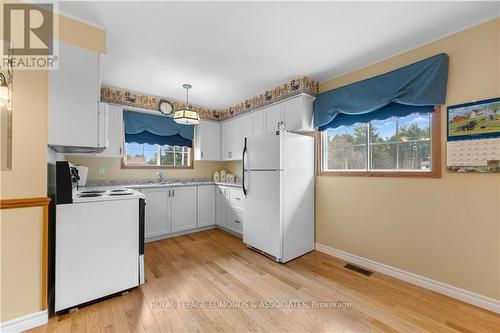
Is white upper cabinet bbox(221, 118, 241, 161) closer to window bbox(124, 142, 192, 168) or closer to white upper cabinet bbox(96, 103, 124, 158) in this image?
window bbox(124, 142, 192, 168)

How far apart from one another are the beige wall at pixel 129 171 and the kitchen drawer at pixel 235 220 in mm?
1242

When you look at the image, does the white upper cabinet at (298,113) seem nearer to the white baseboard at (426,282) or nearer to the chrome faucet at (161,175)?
the white baseboard at (426,282)

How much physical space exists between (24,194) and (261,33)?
94.1 inches

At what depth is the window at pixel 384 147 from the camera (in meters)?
2.23

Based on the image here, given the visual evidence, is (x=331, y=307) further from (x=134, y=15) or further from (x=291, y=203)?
(x=134, y=15)

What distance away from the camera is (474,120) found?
1890 mm

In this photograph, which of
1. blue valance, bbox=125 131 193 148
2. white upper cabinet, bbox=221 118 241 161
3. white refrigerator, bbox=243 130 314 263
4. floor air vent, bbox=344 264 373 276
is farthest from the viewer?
white upper cabinet, bbox=221 118 241 161

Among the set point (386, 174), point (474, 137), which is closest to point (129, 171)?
point (386, 174)

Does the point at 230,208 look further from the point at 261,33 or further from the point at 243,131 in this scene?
the point at 261,33

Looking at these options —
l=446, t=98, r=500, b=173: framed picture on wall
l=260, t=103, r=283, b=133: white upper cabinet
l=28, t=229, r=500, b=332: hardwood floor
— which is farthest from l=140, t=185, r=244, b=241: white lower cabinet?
l=446, t=98, r=500, b=173: framed picture on wall

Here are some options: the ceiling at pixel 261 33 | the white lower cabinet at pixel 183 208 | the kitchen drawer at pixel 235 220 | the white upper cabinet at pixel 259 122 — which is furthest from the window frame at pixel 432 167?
the white lower cabinet at pixel 183 208

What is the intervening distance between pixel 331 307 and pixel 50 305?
2.42 metres

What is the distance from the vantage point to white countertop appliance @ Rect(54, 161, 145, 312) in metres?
1.77

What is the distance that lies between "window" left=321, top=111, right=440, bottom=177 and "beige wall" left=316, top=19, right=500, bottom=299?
12 centimetres
